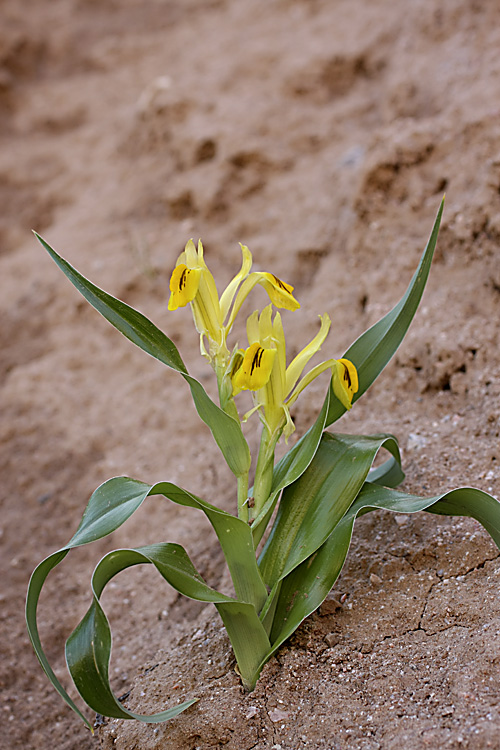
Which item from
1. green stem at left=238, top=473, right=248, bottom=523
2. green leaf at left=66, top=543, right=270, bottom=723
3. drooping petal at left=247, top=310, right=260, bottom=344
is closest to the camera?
green leaf at left=66, top=543, right=270, bottom=723

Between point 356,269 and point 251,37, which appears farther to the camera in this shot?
point 251,37

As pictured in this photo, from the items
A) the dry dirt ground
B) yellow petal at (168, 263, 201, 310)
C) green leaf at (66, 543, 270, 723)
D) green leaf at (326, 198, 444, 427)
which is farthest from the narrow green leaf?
yellow petal at (168, 263, 201, 310)

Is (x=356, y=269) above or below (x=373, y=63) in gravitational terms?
below

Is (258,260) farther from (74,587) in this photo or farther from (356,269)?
(74,587)

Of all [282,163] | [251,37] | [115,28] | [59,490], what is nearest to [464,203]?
[282,163]

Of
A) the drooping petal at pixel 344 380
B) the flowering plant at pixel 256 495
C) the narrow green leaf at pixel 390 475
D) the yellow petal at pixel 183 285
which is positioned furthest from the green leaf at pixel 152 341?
the narrow green leaf at pixel 390 475

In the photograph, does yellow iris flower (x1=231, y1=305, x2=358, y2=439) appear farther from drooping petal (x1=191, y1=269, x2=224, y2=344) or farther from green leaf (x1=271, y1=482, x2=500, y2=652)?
green leaf (x1=271, y1=482, x2=500, y2=652)
